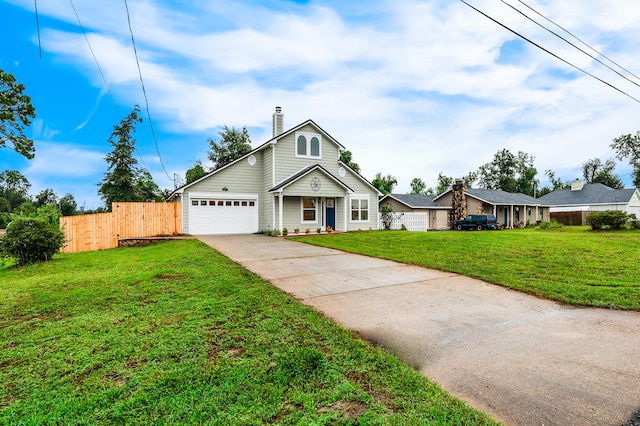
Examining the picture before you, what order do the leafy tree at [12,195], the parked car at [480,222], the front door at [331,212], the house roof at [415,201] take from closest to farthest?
the front door at [331,212], the parked car at [480,222], the house roof at [415,201], the leafy tree at [12,195]

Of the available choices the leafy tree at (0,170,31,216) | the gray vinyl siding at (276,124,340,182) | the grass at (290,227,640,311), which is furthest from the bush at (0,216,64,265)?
the leafy tree at (0,170,31,216)

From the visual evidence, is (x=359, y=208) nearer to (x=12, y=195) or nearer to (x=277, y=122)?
(x=277, y=122)

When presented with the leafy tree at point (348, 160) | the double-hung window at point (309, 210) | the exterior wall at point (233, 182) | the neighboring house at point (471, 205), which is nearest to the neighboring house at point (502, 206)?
the neighboring house at point (471, 205)

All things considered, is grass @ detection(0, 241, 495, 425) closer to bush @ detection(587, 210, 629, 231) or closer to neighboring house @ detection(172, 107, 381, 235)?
neighboring house @ detection(172, 107, 381, 235)

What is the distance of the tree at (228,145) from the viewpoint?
110ft

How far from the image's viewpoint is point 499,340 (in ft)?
11.2

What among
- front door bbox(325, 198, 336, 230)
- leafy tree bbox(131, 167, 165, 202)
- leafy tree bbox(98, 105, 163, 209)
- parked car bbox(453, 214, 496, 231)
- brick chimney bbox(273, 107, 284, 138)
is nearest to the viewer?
front door bbox(325, 198, 336, 230)

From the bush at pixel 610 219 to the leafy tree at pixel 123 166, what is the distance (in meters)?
37.5

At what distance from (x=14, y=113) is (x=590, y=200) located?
175ft

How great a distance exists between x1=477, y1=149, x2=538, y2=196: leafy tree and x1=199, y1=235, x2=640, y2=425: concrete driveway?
191 ft

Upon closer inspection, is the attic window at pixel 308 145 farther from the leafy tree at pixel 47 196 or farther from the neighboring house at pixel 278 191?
the leafy tree at pixel 47 196

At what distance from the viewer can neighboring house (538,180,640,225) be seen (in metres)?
33.3

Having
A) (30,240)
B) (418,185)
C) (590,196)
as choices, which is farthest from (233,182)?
(418,185)

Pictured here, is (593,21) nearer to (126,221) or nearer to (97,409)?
(97,409)
